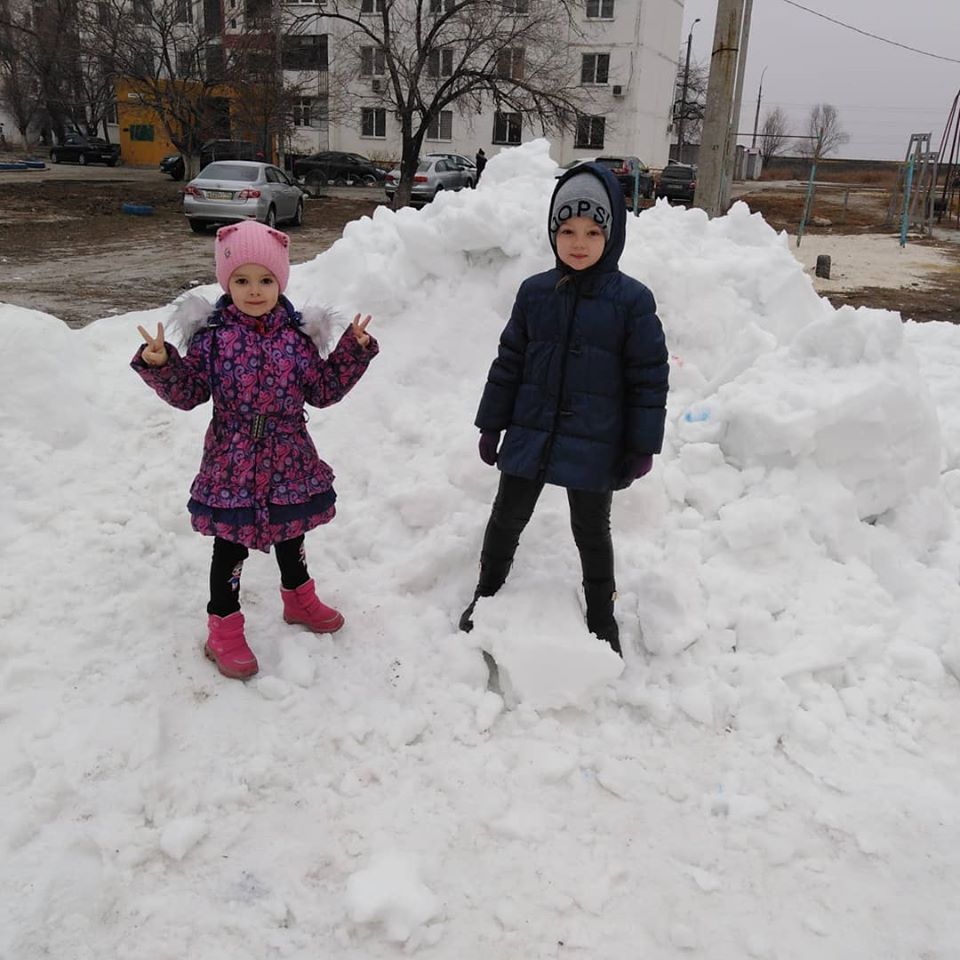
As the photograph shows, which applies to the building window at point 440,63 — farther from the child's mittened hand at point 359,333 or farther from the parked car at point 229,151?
the child's mittened hand at point 359,333

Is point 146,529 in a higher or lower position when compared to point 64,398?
lower

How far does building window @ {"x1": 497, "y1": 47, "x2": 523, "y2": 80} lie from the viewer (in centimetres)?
2069

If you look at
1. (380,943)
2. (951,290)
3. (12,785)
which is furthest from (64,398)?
(951,290)

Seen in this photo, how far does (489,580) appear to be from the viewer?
2.89m

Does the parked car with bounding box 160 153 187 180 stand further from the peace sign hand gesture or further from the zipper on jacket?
the zipper on jacket

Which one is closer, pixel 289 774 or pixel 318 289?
pixel 289 774

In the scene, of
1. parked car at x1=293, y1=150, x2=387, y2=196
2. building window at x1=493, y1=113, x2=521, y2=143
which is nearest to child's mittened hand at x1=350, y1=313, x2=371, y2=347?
parked car at x1=293, y1=150, x2=387, y2=196

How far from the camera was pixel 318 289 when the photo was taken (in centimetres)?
472

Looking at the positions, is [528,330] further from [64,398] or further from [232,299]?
[64,398]

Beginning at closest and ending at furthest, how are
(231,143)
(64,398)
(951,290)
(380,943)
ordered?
(380,943) → (64,398) → (951,290) → (231,143)

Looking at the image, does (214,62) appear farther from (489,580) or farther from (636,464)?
(636,464)

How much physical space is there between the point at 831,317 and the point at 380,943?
317 centimetres

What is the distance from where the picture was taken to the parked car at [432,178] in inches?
860

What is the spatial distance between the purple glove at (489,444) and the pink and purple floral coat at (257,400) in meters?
0.47
